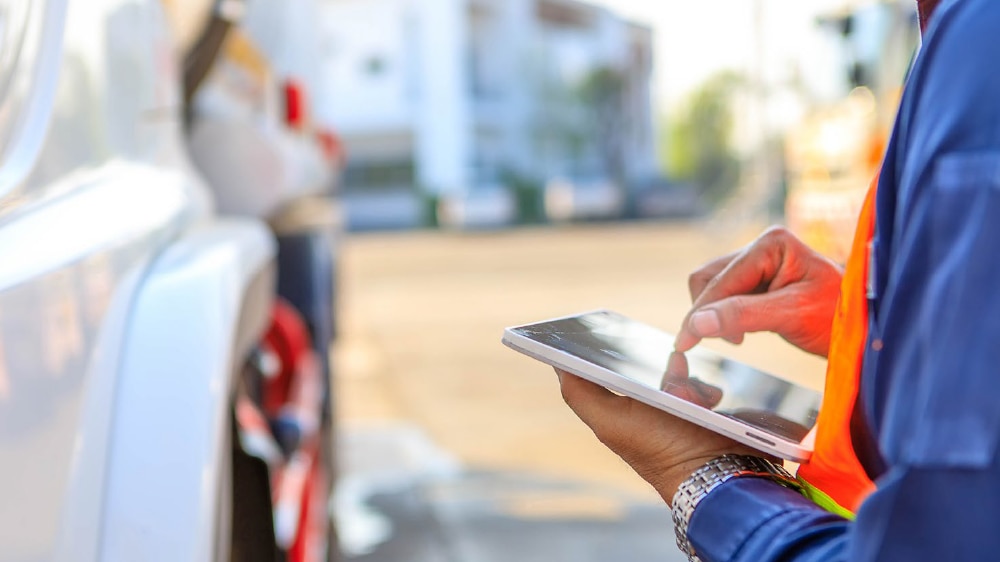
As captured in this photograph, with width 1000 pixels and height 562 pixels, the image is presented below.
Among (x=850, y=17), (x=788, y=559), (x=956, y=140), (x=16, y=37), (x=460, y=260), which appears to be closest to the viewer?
(x=956, y=140)

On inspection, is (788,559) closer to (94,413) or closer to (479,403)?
(94,413)

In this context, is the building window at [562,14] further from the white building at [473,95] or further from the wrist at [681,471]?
the wrist at [681,471]

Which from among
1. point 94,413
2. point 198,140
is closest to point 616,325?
point 94,413

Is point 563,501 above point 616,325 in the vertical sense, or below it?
below

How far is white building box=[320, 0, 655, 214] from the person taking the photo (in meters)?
41.6

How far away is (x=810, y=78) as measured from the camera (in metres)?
11.6

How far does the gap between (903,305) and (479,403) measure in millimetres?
6416

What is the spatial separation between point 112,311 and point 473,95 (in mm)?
43972

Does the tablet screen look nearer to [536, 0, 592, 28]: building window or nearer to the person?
the person

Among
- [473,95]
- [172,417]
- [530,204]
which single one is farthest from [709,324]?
[473,95]

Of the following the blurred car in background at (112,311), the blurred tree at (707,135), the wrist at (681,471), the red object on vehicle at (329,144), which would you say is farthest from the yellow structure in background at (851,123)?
the blurred tree at (707,135)

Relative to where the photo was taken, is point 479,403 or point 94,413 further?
point 479,403

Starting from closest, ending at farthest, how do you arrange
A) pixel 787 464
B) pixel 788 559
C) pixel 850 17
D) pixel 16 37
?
pixel 788 559 → pixel 787 464 → pixel 16 37 → pixel 850 17

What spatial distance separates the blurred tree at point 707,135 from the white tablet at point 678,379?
4903 cm
